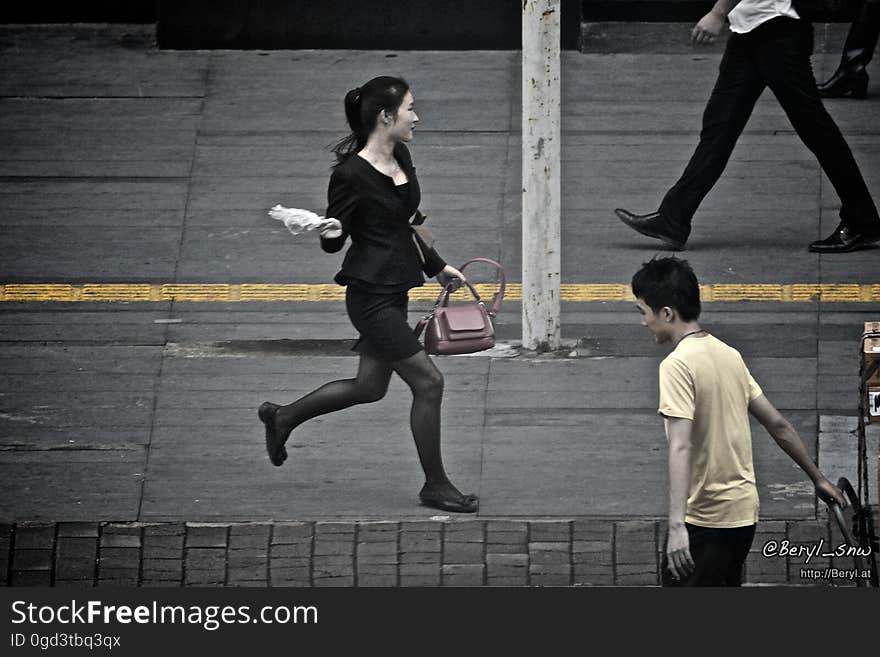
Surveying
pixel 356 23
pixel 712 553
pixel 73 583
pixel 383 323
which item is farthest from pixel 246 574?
pixel 356 23

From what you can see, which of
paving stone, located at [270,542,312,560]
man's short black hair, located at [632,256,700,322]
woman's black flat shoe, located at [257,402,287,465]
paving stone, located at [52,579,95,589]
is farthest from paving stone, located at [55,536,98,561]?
man's short black hair, located at [632,256,700,322]

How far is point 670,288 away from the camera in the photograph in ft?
21.4

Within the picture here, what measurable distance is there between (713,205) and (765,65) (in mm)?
1182

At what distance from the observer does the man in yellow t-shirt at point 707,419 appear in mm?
6449

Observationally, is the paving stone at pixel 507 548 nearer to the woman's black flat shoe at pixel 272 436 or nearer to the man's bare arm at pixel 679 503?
the woman's black flat shoe at pixel 272 436

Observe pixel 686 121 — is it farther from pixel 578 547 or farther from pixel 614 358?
pixel 578 547

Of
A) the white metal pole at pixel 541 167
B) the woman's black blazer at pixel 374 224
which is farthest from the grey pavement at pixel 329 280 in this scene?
the woman's black blazer at pixel 374 224

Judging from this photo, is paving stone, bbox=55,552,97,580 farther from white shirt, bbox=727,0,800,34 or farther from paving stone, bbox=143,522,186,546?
white shirt, bbox=727,0,800,34

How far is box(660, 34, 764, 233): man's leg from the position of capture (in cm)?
1020

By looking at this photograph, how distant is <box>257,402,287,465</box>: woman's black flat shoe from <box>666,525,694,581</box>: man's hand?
2.53 m

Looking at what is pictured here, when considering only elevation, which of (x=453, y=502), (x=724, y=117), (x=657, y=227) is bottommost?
(x=453, y=502)

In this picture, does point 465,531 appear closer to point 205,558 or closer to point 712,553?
point 205,558

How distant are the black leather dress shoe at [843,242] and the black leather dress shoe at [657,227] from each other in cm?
70

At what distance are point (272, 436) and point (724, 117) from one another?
317 cm
